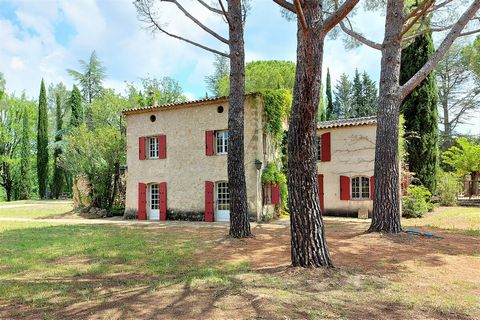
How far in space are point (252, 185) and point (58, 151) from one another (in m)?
25.9

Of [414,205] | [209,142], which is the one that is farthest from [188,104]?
[414,205]

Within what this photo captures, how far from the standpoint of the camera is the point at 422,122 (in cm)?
1881

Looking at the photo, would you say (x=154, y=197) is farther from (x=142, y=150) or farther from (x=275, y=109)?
(x=275, y=109)

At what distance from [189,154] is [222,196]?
2357mm

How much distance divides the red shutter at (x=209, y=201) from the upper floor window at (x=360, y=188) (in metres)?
6.45

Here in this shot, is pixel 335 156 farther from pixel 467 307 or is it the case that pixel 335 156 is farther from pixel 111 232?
pixel 467 307

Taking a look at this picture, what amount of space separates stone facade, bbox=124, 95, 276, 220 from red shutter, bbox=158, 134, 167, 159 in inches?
5.2

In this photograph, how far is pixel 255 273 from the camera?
531cm

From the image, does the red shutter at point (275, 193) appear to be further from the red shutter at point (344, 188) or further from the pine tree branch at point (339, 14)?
the pine tree branch at point (339, 14)

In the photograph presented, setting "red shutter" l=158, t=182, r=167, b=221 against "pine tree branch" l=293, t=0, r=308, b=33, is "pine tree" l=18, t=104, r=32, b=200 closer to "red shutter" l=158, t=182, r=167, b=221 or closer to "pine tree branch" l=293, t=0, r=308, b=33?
"red shutter" l=158, t=182, r=167, b=221

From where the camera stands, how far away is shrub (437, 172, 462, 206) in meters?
19.9

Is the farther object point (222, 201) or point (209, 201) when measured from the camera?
point (222, 201)

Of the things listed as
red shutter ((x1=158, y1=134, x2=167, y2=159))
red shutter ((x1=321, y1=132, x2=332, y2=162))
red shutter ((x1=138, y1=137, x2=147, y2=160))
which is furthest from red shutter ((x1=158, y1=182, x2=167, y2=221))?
red shutter ((x1=321, y1=132, x2=332, y2=162))

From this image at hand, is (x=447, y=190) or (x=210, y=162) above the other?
(x=210, y=162)
